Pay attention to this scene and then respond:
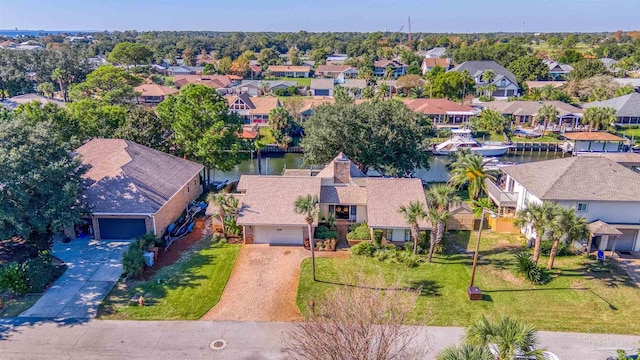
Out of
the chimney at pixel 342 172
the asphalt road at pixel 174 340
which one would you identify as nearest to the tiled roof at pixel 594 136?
the chimney at pixel 342 172

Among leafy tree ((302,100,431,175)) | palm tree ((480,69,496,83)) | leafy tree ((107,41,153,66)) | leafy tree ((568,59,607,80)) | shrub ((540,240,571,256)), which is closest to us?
shrub ((540,240,571,256))

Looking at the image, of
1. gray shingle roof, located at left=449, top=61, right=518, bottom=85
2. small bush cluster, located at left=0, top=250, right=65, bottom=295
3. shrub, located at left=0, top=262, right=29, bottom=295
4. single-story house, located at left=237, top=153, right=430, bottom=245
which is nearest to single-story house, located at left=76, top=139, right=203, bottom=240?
small bush cluster, located at left=0, top=250, right=65, bottom=295

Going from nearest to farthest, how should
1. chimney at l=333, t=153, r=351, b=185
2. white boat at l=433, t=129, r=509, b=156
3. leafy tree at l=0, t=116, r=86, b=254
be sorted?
leafy tree at l=0, t=116, r=86, b=254, chimney at l=333, t=153, r=351, b=185, white boat at l=433, t=129, r=509, b=156

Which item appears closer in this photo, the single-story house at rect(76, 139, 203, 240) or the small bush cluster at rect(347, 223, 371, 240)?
the single-story house at rect(76, 139, 203, 240)

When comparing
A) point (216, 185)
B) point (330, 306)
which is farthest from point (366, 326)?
point (216, 185)

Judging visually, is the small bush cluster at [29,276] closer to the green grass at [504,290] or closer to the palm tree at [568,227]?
the green grass at [504,290]

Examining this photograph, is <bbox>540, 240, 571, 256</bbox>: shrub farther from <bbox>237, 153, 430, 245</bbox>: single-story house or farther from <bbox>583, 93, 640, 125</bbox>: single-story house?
<bbox>583, 93, 640, 125</bbox>: single-story house

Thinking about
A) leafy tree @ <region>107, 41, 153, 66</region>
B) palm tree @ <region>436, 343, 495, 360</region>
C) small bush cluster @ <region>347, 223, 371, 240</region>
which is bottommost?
small bush cluster @ <region>347, 223, 371, 240</region>
